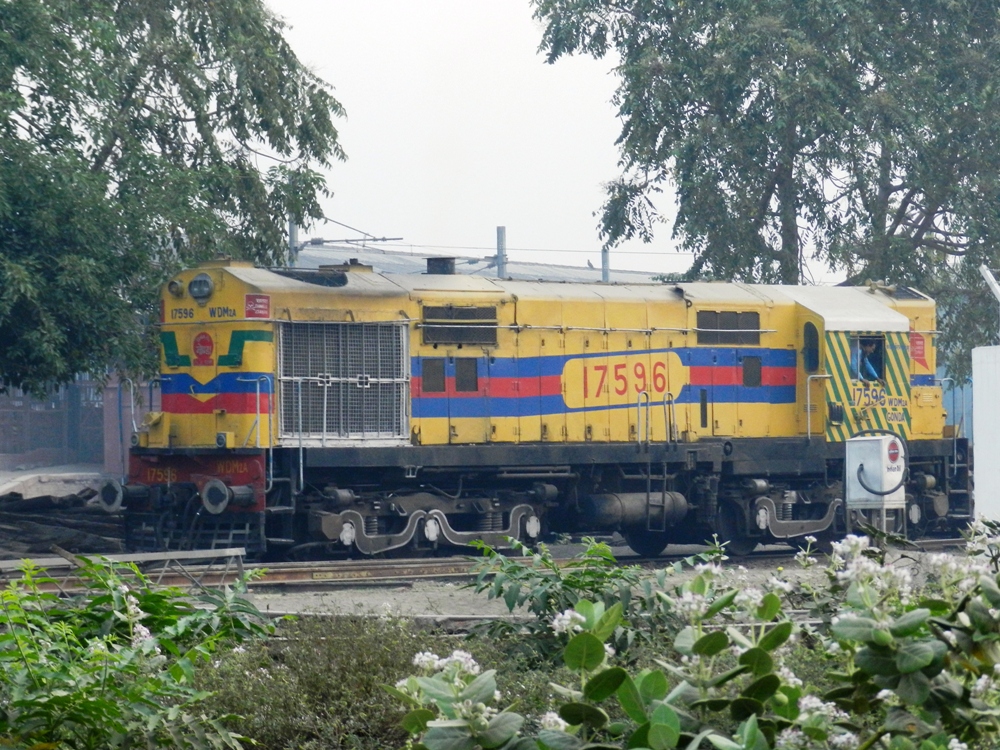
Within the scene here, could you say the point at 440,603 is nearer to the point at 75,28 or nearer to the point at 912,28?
the point at 75,28

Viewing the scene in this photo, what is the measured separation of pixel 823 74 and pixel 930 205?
4.08 m

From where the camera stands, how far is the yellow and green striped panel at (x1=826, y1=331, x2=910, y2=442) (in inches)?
727

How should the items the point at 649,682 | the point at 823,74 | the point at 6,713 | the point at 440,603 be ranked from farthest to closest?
the point at 823,74
the point at 440,603
the point at 6,713
the point at 649,682

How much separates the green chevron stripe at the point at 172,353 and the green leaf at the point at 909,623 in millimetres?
13267

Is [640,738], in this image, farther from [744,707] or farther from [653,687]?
[744,707]

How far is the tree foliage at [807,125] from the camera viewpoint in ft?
91.8

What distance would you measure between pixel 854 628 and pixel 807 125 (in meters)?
25.5

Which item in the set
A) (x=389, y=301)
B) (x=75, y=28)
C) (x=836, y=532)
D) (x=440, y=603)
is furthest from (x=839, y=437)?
(x=75, y=28)

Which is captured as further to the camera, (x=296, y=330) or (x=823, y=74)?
(x=823, y=74)

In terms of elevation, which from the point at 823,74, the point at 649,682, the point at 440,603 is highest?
the point at 823,74

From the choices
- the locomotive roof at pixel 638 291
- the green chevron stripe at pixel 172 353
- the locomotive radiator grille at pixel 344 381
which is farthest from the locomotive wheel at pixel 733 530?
the green chevron stripe at pixel 172 353

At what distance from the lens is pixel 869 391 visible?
744 inches

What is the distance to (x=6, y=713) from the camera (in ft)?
16.5

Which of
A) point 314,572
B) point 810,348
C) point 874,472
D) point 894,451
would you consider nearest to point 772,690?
point 314,572
